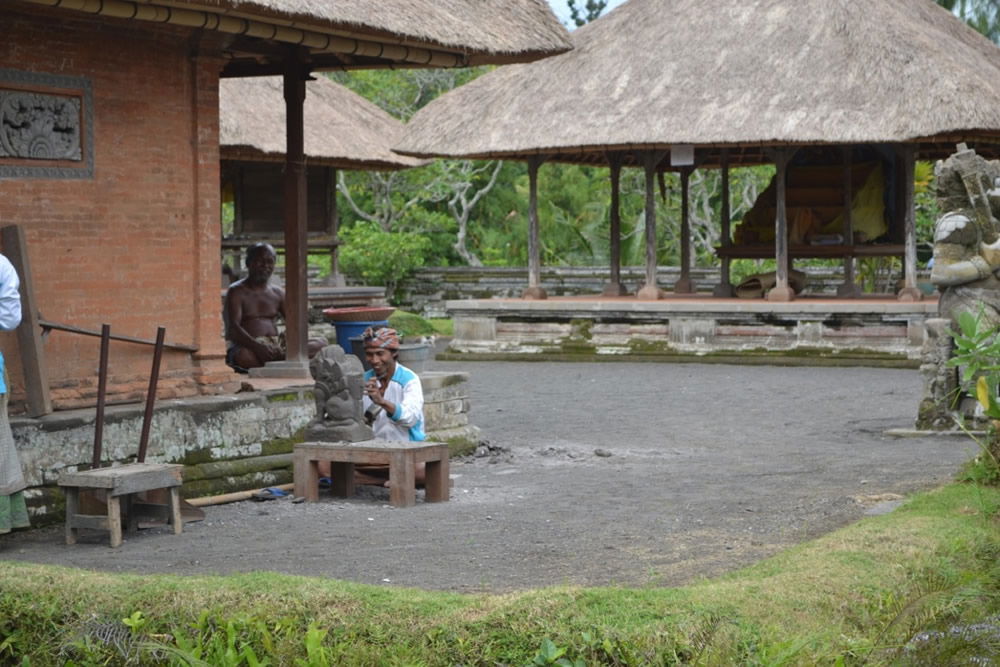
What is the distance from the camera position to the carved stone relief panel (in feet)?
29.1

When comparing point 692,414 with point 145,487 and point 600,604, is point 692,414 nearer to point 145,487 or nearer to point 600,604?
point 145,487

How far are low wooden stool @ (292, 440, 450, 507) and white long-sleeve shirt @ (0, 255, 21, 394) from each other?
2.02 metres

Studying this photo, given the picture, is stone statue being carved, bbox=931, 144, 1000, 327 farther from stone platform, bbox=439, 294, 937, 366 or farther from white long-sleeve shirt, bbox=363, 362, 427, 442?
stone platform, bbox=439, 294, 937, 366

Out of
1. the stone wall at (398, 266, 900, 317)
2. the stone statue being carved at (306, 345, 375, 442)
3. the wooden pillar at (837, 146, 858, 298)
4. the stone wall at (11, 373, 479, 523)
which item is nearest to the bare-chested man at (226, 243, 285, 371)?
the stone wall at (11, 373, 479, 523)

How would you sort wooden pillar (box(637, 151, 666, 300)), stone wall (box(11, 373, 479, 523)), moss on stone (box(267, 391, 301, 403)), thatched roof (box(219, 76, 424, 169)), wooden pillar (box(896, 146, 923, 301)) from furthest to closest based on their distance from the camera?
1. wooden pillar (box(637, 151, 666, 300))
2. thatched roof (box(219, 76, 424, 169))
3. wooden pillar (box(896, 146, 923, 301))
4. moss on stone (box(267, 391, 301, 403))
5. stone wall (box(11, 373, 479, 523))

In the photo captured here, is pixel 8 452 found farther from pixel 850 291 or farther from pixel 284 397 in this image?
pixel 850 291

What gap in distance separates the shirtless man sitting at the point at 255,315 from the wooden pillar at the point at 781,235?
365 inches

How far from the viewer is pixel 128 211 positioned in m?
9.67

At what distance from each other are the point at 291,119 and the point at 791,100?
9132 millimetres

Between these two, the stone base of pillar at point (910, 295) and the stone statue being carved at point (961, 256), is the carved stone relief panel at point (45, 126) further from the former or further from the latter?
the stone base of pillar at point (910, 295)

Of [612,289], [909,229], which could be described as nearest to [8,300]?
[909,229]

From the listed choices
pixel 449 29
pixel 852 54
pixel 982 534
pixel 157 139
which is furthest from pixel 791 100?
pixel 982 534

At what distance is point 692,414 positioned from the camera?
14.0 meters

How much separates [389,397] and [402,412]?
0.15 meters
